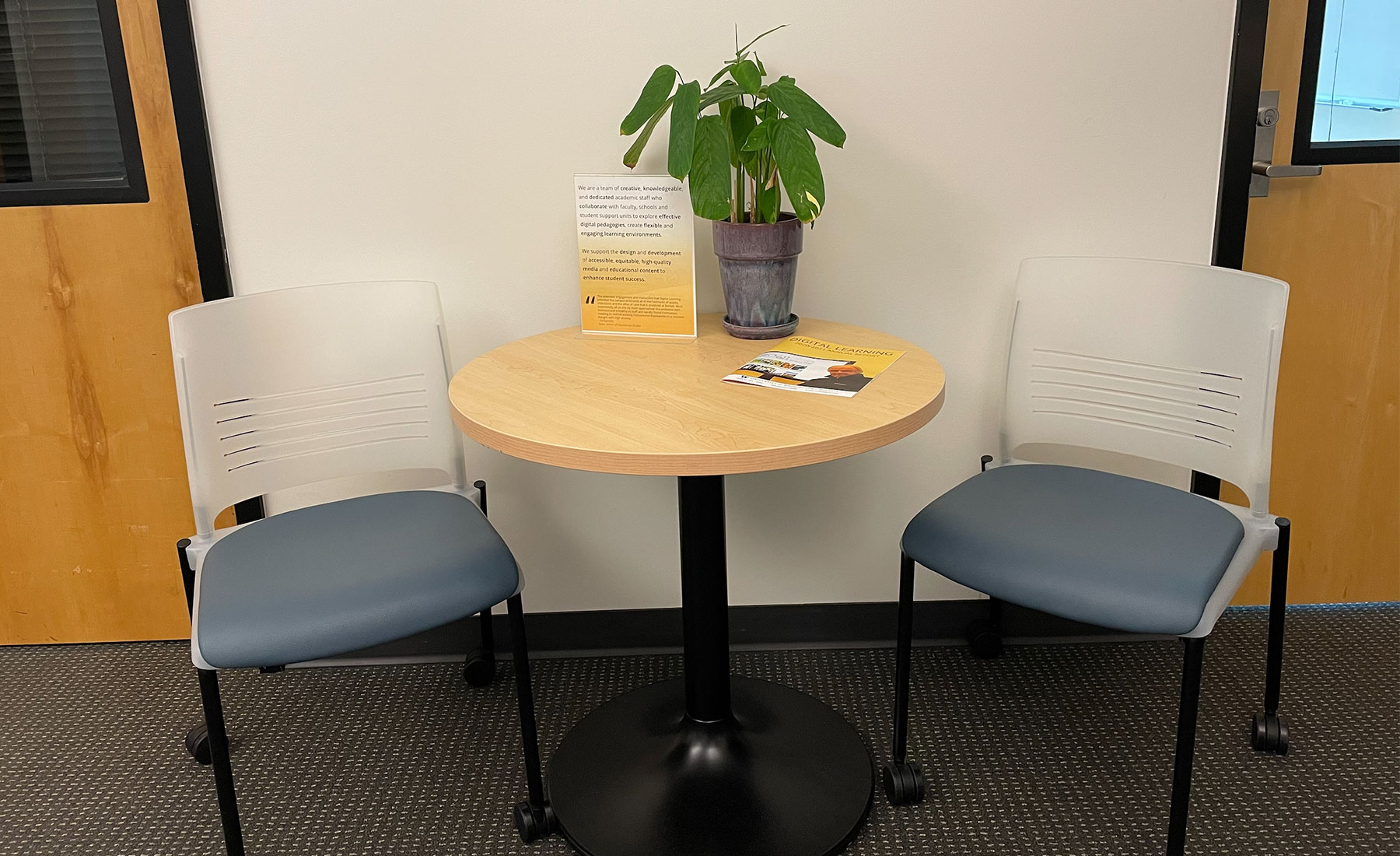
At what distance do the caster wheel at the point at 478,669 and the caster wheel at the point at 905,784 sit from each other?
37.4 inches

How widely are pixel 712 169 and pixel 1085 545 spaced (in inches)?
36.5

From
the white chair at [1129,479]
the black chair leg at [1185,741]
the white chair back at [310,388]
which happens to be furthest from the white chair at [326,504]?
the black chair leg at [1185,741]

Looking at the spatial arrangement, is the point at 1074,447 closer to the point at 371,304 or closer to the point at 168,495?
the point at 371,304

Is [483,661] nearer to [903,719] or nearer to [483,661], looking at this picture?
[483,661]

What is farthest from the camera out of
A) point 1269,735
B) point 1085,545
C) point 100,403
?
point 100,403

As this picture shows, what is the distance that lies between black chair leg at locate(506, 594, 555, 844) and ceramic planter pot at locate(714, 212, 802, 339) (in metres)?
0.69

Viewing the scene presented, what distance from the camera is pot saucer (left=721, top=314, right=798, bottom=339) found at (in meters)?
2.02

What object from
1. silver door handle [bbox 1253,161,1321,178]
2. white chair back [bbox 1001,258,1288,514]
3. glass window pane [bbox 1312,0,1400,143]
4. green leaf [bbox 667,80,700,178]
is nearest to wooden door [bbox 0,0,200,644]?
green leaf [bbox 667,80,700,178]

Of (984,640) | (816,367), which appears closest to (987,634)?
(984,640)

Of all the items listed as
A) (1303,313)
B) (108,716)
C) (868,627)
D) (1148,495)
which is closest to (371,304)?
(108,716)

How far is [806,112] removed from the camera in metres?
1.84

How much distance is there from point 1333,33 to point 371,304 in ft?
6.95

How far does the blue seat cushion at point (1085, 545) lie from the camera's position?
164cm

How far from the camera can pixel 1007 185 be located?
7.39 feet
